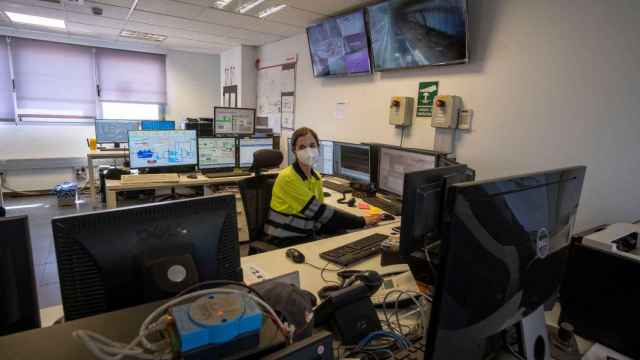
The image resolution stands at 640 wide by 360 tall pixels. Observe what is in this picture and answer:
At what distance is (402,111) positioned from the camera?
300 centimetres

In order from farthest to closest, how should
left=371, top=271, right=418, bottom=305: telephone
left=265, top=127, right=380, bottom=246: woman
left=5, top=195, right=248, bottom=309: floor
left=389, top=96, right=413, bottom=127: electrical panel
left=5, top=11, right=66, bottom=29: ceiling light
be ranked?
left=5, top=11, right=66, bottom=29: ceiling light < left=389, top=96, right=413, bottom=127: electrical panel < left=5, top=195, right=248, bottom=309: floor < left=265, top=127, right=380, bottom=246: woman < left=371, top=271, right=418, bottom=305: telephone

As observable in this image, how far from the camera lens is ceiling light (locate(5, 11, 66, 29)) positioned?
4473 millimetres

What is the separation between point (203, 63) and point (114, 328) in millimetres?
7110

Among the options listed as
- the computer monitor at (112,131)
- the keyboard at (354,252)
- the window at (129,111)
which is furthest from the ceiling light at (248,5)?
the window at (129,111)

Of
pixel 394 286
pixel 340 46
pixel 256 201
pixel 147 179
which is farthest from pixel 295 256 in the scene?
pixel 340 46

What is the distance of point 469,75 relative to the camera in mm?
2564

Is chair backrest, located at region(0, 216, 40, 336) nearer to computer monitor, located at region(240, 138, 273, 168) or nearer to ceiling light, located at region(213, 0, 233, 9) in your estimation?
computer monitor, located at region(240, 138, 273, 168)

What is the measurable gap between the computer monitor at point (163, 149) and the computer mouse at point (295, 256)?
244 centimetres

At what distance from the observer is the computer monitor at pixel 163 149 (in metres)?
3.44

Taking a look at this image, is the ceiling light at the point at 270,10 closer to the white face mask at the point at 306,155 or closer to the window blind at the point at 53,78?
the white face mask at the point at 306,155

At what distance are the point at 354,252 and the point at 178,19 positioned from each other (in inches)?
155

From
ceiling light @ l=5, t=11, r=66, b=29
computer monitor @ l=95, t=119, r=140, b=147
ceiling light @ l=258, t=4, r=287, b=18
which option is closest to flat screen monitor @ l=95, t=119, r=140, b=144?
computer monitor @ l=95, t=119, r=140, b=147

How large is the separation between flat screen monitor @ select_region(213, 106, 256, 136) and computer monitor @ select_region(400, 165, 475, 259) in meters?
3.45

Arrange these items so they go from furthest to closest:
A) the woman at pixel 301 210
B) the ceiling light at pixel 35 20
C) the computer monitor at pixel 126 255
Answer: the ceiling light at pixel 35 20 → the woman at pixel 301 210 → the computer monitor at pixel 126 255
